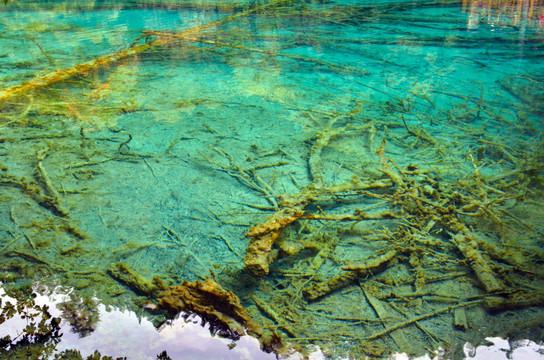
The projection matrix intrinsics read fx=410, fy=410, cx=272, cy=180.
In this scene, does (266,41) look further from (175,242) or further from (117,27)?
(175,242)

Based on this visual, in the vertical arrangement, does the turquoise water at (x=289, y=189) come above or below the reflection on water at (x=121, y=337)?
above

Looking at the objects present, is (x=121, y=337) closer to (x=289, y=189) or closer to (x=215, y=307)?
(x=215, y=307)

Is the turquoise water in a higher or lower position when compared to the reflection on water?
higher

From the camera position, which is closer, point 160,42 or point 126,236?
point 126,236

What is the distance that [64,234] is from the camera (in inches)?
99.7

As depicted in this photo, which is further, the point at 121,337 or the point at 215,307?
the point at 215,307

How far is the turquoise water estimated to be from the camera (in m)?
2.01

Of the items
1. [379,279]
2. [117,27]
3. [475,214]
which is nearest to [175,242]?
[379,279]

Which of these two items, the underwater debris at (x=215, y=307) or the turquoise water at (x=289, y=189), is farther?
the turquoise water at (x=289, y=189)

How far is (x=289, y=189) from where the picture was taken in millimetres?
2961

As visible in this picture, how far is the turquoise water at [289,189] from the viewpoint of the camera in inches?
79.0

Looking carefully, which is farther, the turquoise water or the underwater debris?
the turquoise water

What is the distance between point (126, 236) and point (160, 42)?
16.3 feet

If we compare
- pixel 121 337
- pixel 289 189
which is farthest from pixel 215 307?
pixel 289 189
